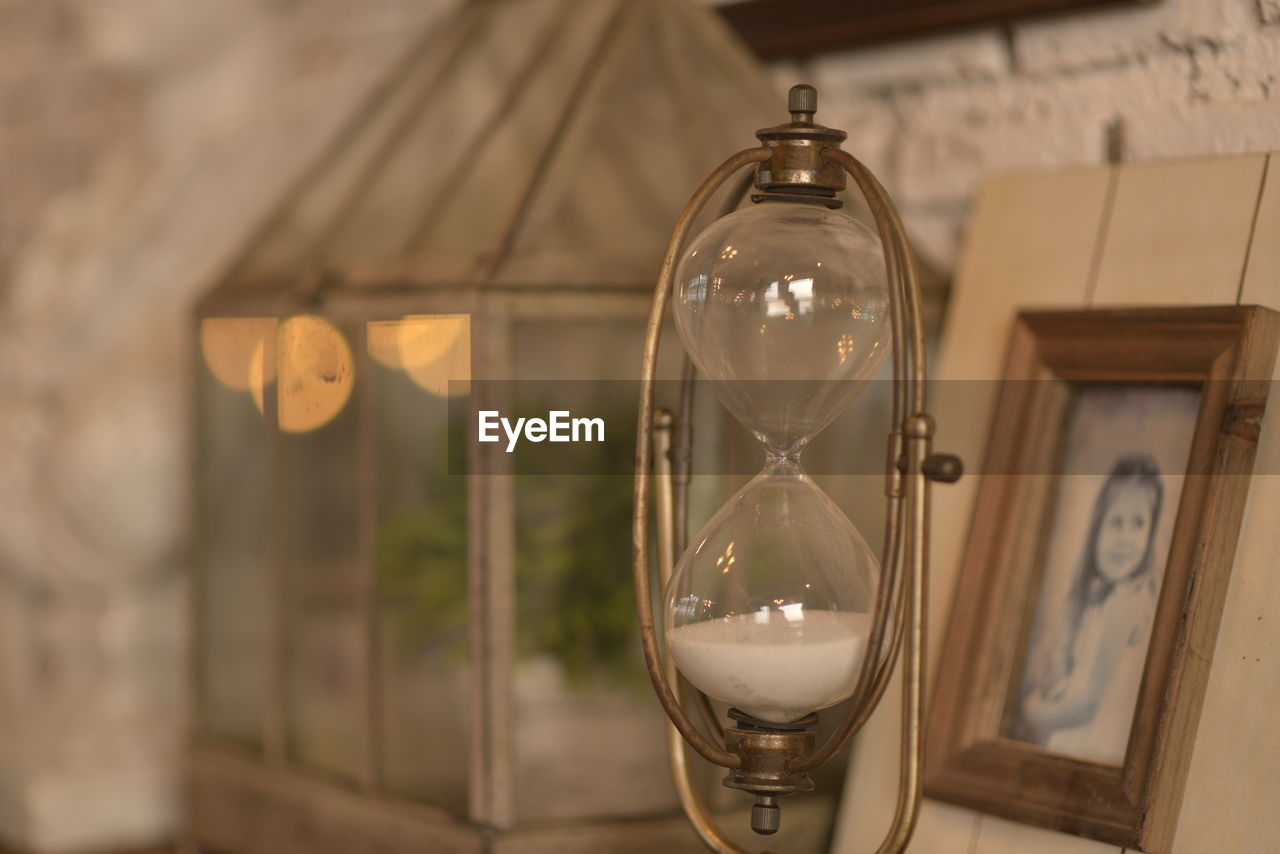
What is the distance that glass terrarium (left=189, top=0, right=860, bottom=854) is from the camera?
85cm

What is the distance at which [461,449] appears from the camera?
2.82ft

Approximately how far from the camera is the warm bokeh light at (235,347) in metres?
0.97

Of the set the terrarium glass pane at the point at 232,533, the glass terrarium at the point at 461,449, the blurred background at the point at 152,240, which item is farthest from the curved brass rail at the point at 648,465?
the terrarium glass pane at the point at 232,533

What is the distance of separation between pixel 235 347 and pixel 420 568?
229mm

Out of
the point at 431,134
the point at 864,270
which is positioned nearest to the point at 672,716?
the point at 864,270

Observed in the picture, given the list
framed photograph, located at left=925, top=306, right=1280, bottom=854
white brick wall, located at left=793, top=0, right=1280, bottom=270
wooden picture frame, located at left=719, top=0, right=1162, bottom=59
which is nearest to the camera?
framed photograph, located at left=925, top=306, right=1280, bottom=854

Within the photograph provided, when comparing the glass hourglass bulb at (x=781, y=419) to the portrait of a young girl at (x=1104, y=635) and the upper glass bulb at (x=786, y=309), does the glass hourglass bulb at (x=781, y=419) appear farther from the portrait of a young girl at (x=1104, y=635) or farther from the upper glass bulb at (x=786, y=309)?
the portrait of a young girl at (x=1104, y=635)

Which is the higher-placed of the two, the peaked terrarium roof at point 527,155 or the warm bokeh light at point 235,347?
the peaked terrarium roof at point 527,155

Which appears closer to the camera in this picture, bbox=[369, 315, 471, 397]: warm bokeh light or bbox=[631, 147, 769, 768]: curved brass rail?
bbox=[631, 147, 769, 768]: curved brass rail

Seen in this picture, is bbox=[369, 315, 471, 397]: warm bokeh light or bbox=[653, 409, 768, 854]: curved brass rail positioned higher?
bbox=[369, 315, 471, 397]: warm bokeh light

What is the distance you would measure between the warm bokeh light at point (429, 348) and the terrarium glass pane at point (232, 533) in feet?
0.44

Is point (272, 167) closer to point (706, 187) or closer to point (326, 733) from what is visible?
point (326, 733)

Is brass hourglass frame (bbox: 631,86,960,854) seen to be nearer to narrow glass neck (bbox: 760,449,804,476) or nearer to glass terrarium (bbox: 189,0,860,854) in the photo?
narrow glass neck (bbox: 760,449,804,476)

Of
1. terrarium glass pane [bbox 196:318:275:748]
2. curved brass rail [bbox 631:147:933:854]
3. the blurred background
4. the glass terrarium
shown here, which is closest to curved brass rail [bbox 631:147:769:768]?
curved brass rail [bbox 631:147:933:854]
